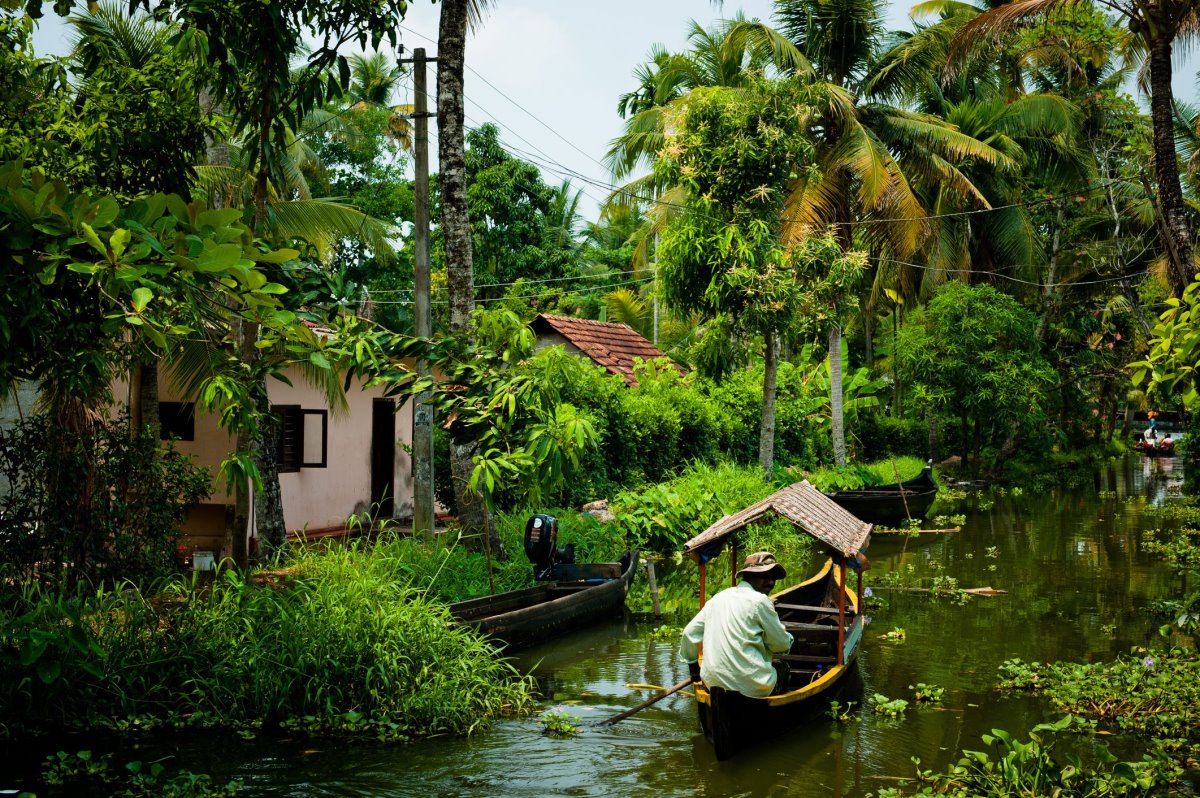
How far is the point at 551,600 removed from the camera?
1199 centimetres

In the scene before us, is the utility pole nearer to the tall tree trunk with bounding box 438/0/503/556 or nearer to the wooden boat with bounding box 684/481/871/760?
the tall tree trunk with bounding box 438/0/503/556

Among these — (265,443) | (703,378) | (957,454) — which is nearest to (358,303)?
(265,443)

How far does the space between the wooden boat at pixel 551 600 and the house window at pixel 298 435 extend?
229 inches

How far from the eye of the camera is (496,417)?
8.25 metres

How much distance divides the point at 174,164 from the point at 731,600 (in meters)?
7.40

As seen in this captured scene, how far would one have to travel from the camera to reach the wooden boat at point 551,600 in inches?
417

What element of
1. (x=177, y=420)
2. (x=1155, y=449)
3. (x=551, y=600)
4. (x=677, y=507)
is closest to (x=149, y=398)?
(x=177, y=420)

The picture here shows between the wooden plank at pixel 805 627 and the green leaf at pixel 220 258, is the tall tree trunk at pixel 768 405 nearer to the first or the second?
the wooden plank at pixel 805 627

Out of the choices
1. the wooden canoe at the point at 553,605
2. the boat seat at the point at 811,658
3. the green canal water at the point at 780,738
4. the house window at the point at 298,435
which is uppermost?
the house window at the point at 298,435

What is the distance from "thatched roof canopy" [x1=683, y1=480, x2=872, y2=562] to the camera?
941cm

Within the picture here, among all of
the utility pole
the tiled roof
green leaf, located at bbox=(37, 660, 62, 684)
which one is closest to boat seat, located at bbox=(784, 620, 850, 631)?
the utility pole

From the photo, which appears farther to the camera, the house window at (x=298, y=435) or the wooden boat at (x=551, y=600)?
the house window at (x=298, y=435)

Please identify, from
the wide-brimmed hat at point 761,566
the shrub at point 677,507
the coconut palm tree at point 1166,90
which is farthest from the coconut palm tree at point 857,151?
the wide-brimmed hat at point 761,566

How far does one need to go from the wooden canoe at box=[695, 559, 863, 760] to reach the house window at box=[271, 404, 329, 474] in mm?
9289
